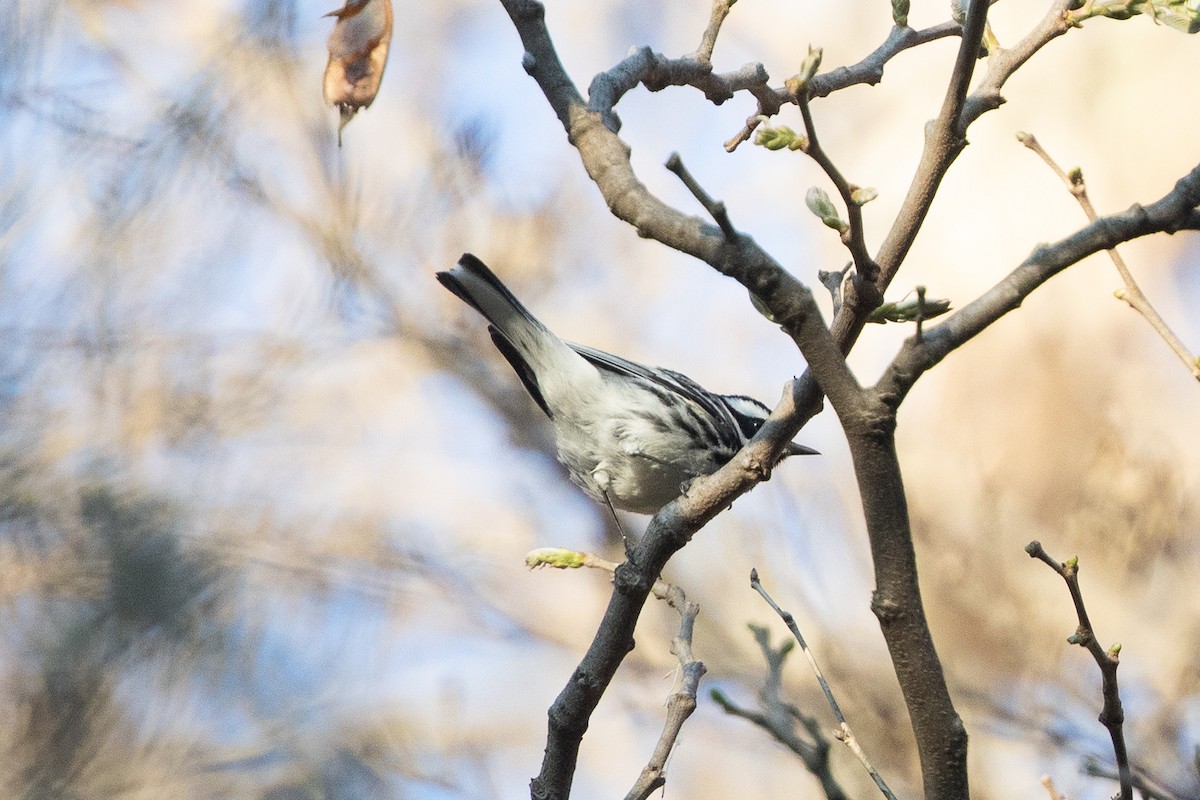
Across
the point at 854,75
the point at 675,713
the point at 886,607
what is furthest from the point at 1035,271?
the point at 854,75

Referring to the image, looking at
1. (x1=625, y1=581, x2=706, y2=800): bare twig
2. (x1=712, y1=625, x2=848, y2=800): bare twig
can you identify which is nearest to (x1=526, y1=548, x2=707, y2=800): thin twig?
(x1=625, y1=581, x2=706, y2=800): bare twig

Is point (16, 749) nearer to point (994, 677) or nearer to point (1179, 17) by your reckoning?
point (1179, 17)

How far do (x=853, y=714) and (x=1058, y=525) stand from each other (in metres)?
0.80

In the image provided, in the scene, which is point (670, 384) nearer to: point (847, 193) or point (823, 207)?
point (823, 207)

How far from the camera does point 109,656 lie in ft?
4.42

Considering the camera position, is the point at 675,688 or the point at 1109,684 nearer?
the point at 1109,684

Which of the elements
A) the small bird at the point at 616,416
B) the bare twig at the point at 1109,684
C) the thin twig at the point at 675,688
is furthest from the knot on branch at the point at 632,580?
the small bird at the point at 616,416

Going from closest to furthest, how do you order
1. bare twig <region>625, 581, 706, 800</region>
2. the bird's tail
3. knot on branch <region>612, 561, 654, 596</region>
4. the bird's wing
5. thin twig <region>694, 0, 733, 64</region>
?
bare twig <region>625, 581, 706, 800</region>, knot on branch <region>612, 561, 654, 596</region>, thin twig <region>694, 0, 733, 64</region>, the bird's tail, the bird's wing

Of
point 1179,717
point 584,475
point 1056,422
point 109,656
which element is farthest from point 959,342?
point 1056,422

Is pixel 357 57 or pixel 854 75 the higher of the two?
pixel 854 75

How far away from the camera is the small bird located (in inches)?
116

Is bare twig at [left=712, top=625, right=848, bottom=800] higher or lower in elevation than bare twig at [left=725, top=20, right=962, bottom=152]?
lower

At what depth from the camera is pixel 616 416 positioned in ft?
9.84

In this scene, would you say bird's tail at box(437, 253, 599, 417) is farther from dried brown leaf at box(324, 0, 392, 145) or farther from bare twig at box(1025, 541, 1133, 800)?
bare twig at box(1025, 541, 1133, 800)
